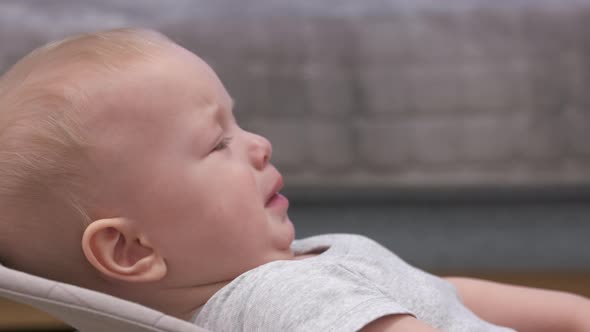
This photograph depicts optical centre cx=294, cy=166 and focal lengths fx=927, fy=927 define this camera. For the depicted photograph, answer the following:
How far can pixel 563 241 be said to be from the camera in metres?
1.32

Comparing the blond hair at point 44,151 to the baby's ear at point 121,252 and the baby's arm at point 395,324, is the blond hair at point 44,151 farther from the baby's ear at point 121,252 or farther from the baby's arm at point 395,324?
the baby's arm at point 395,324

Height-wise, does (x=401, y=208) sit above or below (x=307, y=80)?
below

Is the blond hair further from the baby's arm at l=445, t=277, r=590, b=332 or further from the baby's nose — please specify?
the baby's arm at l=445, t=277, r=590, b=332

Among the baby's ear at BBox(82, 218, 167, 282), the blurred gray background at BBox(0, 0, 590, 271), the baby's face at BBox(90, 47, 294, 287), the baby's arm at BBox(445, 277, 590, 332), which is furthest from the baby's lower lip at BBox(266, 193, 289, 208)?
the blurred gray background at BBox(0, 0, 590, 271)

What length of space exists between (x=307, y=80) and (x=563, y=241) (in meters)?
0.43

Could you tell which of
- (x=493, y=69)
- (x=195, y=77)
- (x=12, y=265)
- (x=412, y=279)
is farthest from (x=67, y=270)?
(x=493, y=69)

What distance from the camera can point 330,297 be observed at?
2.35 ft

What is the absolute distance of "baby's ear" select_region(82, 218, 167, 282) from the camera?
739 mm

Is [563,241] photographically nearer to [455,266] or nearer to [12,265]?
[455,266]

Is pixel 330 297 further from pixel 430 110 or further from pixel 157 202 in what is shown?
pixel 430 110

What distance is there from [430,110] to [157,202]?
0.65 m

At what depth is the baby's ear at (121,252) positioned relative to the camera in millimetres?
739

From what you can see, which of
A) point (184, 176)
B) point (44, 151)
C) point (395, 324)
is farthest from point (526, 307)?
point (44, 151)

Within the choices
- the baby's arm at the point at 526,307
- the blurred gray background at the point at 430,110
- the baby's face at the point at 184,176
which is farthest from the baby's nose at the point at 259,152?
the blurred gray background at the point at 430,110
